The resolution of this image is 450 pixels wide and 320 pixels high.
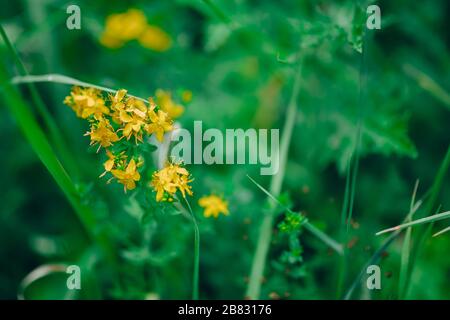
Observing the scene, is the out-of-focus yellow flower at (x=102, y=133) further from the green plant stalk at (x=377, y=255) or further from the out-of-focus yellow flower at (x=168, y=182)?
the green plant stalk at (x=377, y=255)

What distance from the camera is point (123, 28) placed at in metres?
2.39

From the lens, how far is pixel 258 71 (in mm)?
2582

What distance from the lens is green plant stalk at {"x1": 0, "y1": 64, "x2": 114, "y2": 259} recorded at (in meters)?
1.52

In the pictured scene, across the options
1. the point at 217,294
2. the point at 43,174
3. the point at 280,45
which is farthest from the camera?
the point at 43,174

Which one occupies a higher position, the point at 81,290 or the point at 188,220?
the point at 188,220

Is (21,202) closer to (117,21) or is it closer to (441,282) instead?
(117,21)

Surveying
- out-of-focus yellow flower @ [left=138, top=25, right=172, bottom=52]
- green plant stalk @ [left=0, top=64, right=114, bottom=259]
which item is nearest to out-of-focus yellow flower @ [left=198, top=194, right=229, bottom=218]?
green plant stalk @ [left=0, top=64, right=114, bottom=259]

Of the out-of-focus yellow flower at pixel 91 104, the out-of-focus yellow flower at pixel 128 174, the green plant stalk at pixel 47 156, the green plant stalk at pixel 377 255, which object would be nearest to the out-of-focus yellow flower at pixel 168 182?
the out-of-focus yellow flower at pixel 128 174

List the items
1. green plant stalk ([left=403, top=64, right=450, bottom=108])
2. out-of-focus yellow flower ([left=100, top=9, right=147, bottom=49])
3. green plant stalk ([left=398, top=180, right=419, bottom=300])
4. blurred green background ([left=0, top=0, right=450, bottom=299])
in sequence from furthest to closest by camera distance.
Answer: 1. out-of-focus yellow flower ([left=100, top=9, right=147, bottom=49])
2. green plant stalk ([left=403, top=64, right=450, bottom=108])
3. blurred green background ([left=0, top=0, right=450, bottom=299])
4. green plant stalk ([left=398, top=180, right=419, bottom=300])

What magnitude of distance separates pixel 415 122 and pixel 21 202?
1.93m

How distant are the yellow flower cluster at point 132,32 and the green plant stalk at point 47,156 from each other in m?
0.75

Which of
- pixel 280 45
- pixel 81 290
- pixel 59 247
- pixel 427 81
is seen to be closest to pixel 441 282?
pixel 427 81

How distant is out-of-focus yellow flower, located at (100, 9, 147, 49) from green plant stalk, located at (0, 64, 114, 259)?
0.75 meters

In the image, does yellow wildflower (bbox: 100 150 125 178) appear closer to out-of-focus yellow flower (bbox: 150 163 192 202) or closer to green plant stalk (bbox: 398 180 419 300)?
out-of-focus yellow flower (bbox: 150 163 192 202)
